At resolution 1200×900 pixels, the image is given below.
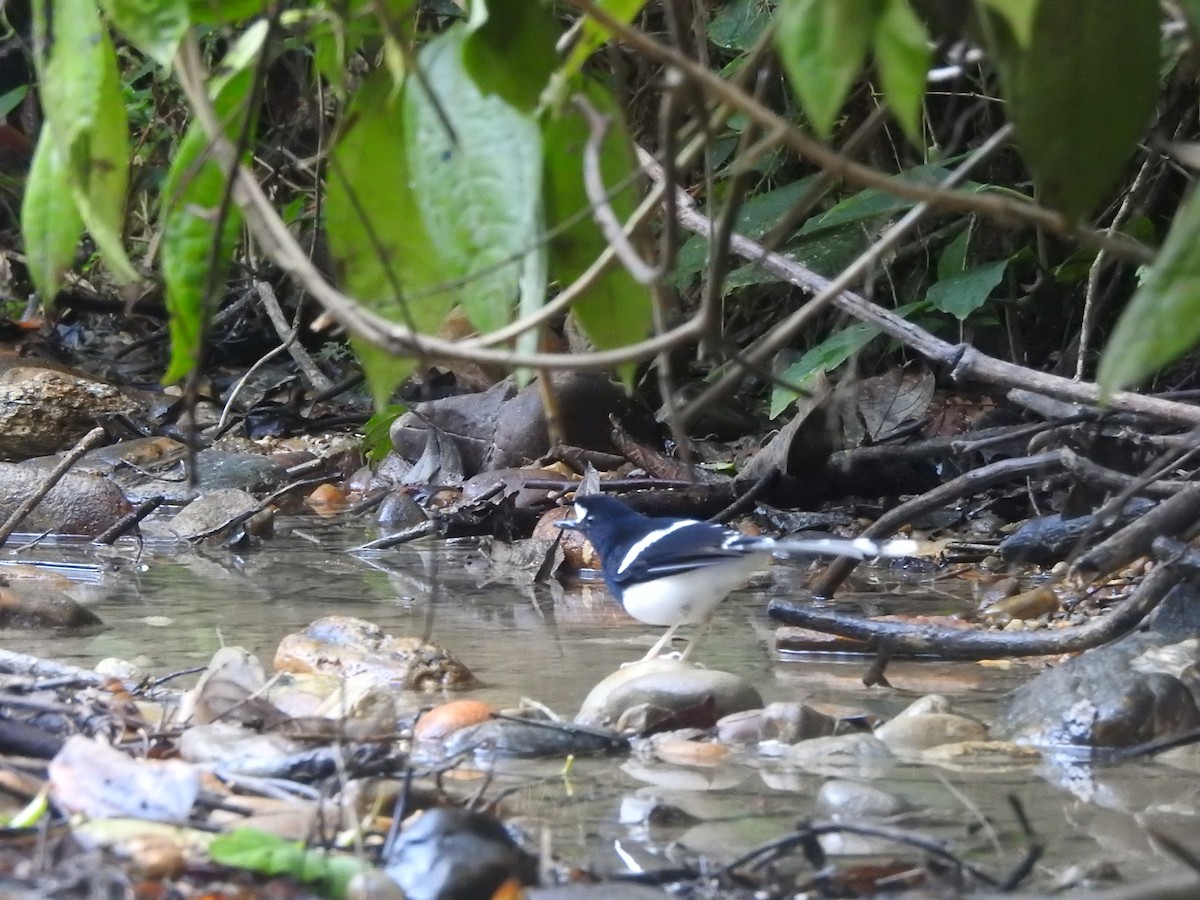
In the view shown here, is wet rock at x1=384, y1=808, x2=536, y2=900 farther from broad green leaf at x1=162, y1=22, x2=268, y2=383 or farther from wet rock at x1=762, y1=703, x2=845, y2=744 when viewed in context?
wet rock at x1=762, y1=703, x2=845, y2=744

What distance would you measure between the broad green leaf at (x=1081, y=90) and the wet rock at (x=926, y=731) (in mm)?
2048

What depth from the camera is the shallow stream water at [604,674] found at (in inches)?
91.8

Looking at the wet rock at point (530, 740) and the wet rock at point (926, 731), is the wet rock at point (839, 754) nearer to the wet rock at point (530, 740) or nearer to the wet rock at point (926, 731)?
the wet rock at point (926, 731)

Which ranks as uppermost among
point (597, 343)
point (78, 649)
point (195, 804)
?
point (597, 343)

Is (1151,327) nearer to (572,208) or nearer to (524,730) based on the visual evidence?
(572,208)

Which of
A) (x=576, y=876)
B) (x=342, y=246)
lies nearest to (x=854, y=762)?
(x=576, y=876)

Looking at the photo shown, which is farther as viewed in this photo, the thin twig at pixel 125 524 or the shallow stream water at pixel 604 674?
the thin twig at pixel 125 524

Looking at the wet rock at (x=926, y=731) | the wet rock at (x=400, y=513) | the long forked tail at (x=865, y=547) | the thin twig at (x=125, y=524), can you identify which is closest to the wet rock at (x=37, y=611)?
the thin twig at (x=125, y=524)

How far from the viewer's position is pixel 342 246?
53.1 inches

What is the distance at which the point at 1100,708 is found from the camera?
3084 millimetres

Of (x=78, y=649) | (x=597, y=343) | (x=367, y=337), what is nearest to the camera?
(x=367, y=337)

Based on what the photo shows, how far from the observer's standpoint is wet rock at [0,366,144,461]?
352 inches

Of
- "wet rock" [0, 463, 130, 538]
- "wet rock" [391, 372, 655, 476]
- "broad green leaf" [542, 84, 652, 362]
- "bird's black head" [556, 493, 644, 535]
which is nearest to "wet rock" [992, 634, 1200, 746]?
"broad green leaf" [542, 84, 652, 362]

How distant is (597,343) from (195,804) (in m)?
1.03
